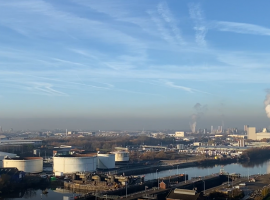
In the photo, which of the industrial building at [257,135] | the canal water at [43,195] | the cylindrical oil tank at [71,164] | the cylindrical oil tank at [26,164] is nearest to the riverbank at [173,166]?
the cylindrical oil tank at [71,164]

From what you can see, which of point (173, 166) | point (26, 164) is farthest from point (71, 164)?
point (173, 166)

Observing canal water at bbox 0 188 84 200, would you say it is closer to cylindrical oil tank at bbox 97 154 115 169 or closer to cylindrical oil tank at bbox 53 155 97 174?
cylindrical oil tank at bbox 53 155 97 174

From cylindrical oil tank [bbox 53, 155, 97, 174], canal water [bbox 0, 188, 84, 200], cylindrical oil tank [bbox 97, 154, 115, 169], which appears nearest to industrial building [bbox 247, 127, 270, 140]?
cylindrical oil tank [bbox 97, 154, 115, 169]

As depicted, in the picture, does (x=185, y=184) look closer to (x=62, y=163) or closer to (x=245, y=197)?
(x=245, y=197)

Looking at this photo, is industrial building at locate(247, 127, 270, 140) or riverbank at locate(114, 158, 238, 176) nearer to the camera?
riverbank at locate(114, 158, 238, 176)

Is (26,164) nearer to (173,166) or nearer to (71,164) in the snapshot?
(71,164)

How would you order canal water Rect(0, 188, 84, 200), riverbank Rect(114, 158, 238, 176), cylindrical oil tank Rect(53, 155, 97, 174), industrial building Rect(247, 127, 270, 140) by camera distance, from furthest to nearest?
industrial building Rect(247, 127, 270, 140) < riverbank Rect(114, 158, 238, 176) < cylindrical oil tank Rect(53, 155, 97, 174) < canal water Rect(0, 188, 84, 200)

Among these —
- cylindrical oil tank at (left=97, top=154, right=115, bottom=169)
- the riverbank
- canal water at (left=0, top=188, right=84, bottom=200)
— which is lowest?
the riverbank

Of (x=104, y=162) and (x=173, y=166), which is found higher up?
(x=104, y=162)

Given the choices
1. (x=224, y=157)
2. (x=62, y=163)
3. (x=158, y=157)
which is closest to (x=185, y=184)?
(x=62, y=163)

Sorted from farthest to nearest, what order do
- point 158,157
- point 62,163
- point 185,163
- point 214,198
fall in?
point 158,157, point 185,163, point 62,163, point 214,198

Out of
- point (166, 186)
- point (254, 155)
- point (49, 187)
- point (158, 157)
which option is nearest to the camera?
point (166, 186)
